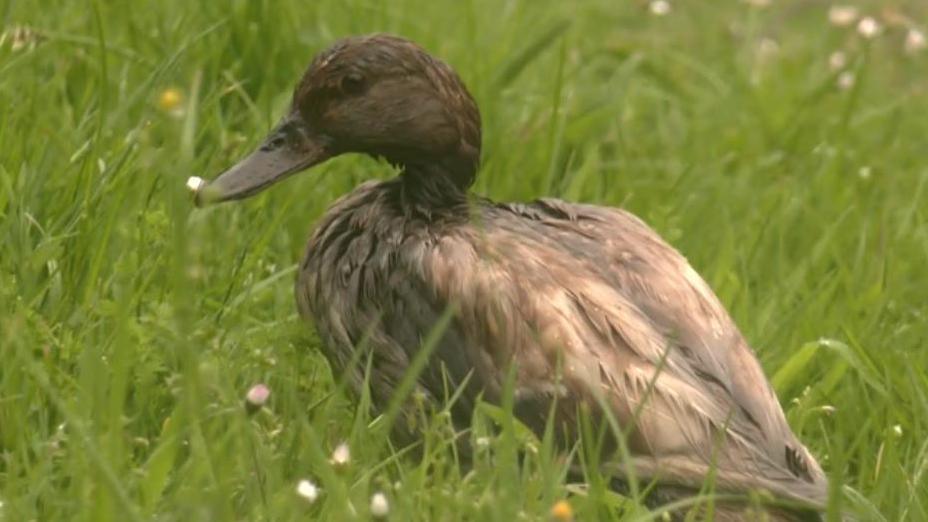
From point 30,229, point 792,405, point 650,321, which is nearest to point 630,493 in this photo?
point 650,321

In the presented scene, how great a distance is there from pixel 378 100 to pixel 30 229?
812 mm

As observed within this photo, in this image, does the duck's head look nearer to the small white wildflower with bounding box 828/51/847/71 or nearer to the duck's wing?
the duck's wing

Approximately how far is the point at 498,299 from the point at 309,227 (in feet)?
4.12

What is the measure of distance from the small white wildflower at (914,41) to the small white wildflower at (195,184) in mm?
3819

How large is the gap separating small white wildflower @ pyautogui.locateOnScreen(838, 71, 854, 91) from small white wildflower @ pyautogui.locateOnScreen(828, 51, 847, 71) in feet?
0.12

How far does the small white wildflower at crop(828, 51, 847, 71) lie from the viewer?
8.54m

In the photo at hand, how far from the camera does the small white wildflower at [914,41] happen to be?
8832mm

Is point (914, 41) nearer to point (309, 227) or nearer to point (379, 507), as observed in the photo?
point (309, 227)

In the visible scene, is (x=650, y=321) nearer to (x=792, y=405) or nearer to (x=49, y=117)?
(x=792, y=405)

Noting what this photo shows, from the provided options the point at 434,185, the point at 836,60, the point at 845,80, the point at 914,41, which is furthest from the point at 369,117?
the point at 914,41

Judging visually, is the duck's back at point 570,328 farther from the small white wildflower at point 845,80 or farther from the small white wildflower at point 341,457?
the small white wildflower at point 845,80

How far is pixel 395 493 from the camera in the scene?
457 cm

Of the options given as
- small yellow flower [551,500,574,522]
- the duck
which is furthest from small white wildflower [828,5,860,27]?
small yellow flower [551,500,574,522]

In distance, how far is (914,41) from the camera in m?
8.88
